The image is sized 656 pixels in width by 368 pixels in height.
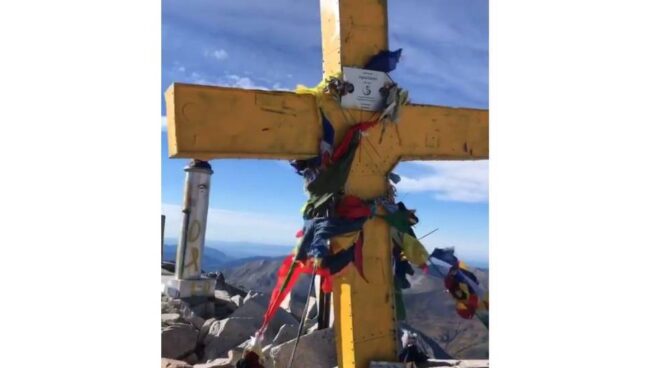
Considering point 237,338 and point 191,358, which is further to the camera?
point 237,338

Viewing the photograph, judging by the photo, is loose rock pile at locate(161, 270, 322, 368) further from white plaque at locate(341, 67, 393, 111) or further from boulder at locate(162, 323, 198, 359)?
white plaque at locate(341, 67, 393, 111)

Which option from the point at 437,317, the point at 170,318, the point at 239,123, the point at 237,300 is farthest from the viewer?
the point at 237,300

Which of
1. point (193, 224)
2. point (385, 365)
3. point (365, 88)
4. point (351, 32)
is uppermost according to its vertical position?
point (351, 32)

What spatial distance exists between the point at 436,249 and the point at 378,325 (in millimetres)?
364

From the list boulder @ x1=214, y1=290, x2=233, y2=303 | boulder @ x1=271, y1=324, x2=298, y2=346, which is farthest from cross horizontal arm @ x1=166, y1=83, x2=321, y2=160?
boulder @ x1=214, y1=290, x2=233, y2=303

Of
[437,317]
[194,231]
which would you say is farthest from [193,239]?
[437,317]

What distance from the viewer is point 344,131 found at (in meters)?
2.00

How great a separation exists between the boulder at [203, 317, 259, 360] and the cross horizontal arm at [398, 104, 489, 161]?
1584 mm

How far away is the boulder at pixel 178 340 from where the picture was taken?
2.96 m

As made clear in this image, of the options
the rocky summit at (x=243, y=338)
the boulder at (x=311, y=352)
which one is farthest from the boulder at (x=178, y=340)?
the boulder at (x=311, y=352)

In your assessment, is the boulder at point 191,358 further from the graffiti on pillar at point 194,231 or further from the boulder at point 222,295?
the graffiti on pillar at point 194,231

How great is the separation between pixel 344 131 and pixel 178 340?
1.75 meters

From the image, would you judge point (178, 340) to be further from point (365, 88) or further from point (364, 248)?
point (365, 88)

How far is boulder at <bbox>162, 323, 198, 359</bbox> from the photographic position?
296 cm
